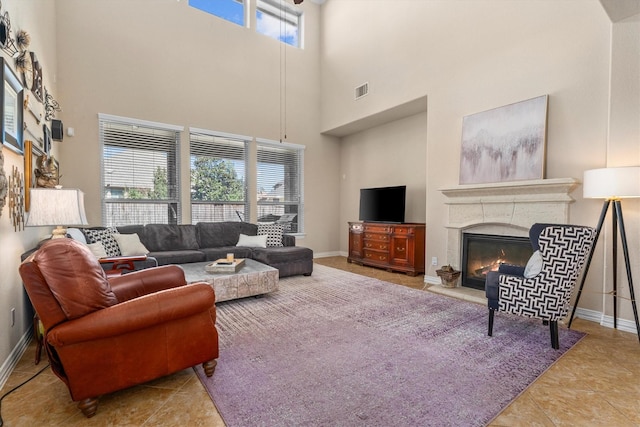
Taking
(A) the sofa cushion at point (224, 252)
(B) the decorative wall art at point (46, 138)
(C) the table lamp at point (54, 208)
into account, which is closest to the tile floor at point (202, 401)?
(C) the table lamp at point (54, 208)

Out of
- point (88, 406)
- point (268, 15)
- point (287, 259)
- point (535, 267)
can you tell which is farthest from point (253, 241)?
point (268, 15)

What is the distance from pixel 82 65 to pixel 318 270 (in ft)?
16.0

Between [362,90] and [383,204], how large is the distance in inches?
88.8

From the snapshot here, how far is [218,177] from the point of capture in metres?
5.85

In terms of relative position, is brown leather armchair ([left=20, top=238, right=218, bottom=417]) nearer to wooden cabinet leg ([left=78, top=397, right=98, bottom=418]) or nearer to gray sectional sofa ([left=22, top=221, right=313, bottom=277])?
wooden cabinet leg ([left=78, top=397, right=98, bottom=418])

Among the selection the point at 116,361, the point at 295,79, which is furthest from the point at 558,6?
the point at 116,361

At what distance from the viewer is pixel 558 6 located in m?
3.40

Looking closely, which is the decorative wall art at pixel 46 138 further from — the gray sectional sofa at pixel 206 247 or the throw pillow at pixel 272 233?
the throw pillow at pixel 272 233

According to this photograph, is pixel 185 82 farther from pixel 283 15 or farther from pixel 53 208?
pixel 53 208

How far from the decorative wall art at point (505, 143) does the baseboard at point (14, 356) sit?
4.78 m

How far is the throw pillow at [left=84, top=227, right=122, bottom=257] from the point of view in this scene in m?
3.95

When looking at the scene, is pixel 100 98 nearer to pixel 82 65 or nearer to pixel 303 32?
pixel 82 65

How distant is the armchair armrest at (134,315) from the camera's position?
1468 mm

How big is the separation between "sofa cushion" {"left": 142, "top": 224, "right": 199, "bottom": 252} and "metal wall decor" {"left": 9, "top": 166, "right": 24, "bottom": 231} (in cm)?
222
